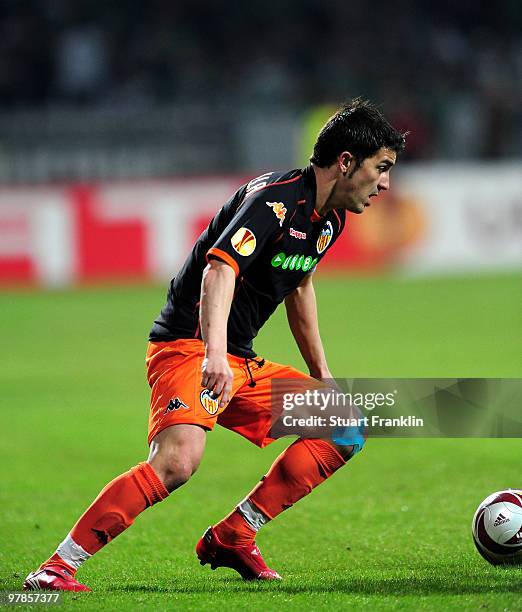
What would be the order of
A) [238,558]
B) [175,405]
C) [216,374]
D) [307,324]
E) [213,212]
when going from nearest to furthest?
[216,374] → [175,405] → [238,558] → [307,324] → [213,212]

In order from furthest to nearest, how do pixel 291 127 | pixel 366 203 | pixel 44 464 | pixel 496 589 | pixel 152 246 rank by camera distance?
pixel 291 127 → pixel 152 246 → pixel 44 464 → pixel 366 203 → pixel 496 589

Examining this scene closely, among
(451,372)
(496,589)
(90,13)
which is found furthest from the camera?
(90,13)

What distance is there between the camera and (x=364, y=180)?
4.73 m

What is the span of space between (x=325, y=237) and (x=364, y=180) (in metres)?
0.34

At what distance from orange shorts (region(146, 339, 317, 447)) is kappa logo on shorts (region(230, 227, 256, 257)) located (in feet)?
1.76

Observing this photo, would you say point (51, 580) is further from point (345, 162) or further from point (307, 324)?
point (345, 162)

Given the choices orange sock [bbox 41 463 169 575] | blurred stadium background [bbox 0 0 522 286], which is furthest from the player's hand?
blurred stadium background [bbox 0 0 522 286]

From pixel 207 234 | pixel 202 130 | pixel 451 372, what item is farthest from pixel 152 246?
pixel 207 234

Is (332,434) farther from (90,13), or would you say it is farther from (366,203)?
(90,13)

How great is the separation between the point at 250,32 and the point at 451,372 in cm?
1407

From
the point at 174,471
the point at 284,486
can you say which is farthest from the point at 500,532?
the point at 174,471

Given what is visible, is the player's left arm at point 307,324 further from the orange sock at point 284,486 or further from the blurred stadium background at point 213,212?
the blurred stadium background at point 213,212

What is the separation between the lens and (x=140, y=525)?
6.16 meters

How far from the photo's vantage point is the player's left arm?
530 cm
